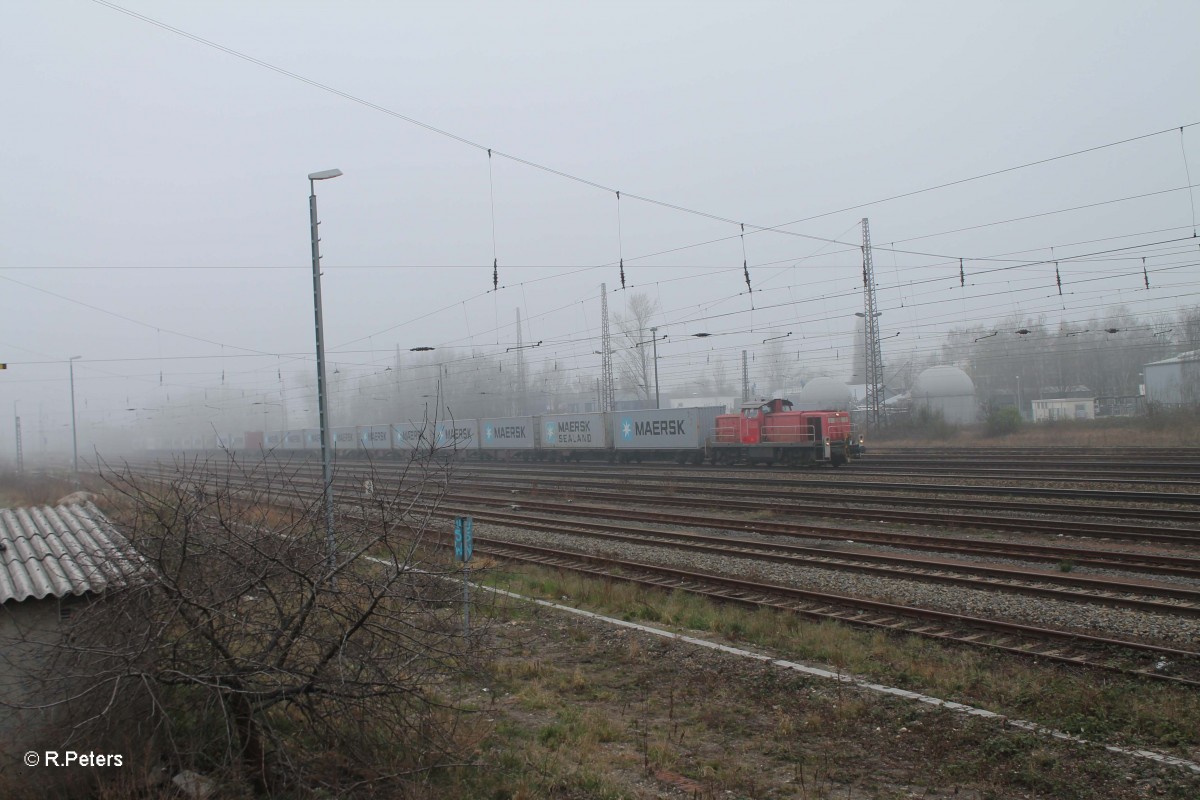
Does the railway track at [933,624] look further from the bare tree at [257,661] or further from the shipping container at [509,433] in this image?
the shipping container at [509,433]

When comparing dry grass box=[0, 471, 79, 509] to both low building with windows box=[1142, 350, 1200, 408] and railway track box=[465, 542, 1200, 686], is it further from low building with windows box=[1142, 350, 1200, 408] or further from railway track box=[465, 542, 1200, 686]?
low building with windows box=[1142, 350, 1200, 408]

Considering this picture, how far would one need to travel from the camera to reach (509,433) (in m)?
45.9

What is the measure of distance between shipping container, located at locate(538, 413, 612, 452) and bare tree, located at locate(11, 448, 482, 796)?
35.1 meters

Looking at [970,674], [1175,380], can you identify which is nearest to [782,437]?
[970,674]

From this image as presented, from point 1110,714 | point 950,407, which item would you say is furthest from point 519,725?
point 950,407

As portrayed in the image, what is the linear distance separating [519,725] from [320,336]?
6.88m

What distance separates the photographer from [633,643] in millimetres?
9461

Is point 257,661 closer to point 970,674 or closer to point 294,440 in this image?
point 970,674

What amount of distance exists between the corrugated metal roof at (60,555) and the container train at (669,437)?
1552cm

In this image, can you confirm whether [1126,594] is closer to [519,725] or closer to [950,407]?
[519,725]

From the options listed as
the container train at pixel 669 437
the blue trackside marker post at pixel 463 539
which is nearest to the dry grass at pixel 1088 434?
the container train at pixel 669 437

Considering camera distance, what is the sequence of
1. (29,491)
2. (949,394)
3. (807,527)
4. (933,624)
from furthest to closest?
1. (949,394)
2. (29,491)
3. (807,527)
4. (933,624)

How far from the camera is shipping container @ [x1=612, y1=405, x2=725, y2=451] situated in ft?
117

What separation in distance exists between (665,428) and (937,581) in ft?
82.7
